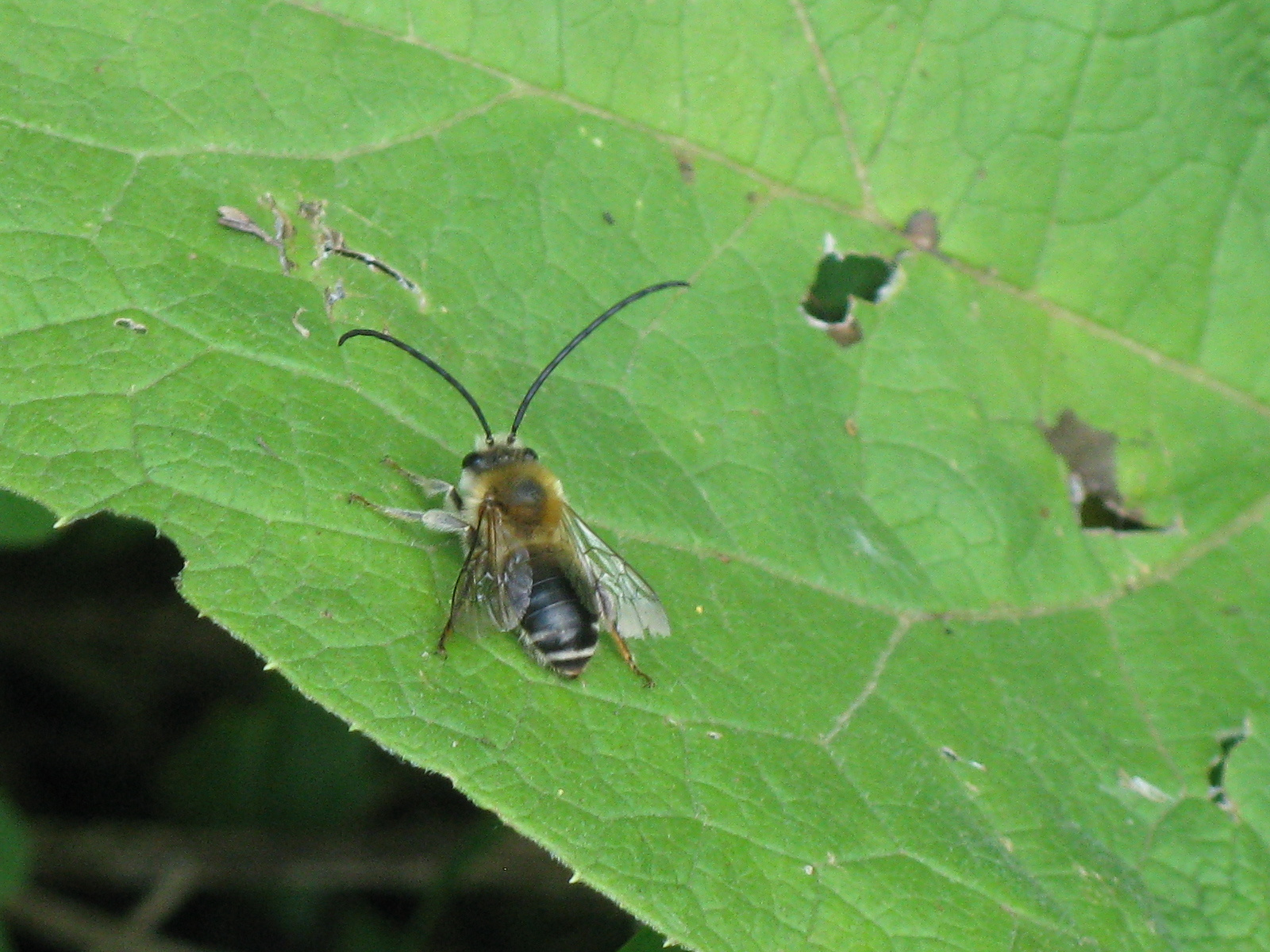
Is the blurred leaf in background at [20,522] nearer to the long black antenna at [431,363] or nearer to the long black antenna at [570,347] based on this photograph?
the long black antenna at [431,363]

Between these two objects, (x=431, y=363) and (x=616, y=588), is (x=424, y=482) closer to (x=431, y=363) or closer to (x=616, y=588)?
(x=431, y=363)

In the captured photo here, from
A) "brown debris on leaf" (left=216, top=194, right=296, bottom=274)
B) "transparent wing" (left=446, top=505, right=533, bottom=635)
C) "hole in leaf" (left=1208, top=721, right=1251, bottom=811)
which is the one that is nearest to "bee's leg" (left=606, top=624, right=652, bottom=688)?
"transparent wing" (left=446, top=505, right=533, bottom=635)

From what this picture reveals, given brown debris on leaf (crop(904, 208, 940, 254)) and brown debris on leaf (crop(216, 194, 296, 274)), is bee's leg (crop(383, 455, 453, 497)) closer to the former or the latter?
brown debris on leaf (crop(216, 194, 296, 274))

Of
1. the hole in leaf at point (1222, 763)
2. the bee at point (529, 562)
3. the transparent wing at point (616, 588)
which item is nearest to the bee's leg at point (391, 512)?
the bee at point (529, 562)

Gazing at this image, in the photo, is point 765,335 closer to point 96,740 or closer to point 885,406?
point 885,406

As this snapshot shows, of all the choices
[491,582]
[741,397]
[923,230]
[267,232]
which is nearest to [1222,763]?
[741,397]

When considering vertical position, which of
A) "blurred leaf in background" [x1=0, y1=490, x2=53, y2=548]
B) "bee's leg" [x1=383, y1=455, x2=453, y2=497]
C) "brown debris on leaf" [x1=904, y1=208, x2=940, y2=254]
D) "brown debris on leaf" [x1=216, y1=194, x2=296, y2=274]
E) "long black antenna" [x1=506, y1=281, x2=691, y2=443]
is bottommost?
"blurred leaf in background" [x1=0, y1=490, x2=53, y2=548]

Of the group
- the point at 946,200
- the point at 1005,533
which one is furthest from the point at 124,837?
the point at 946,200
